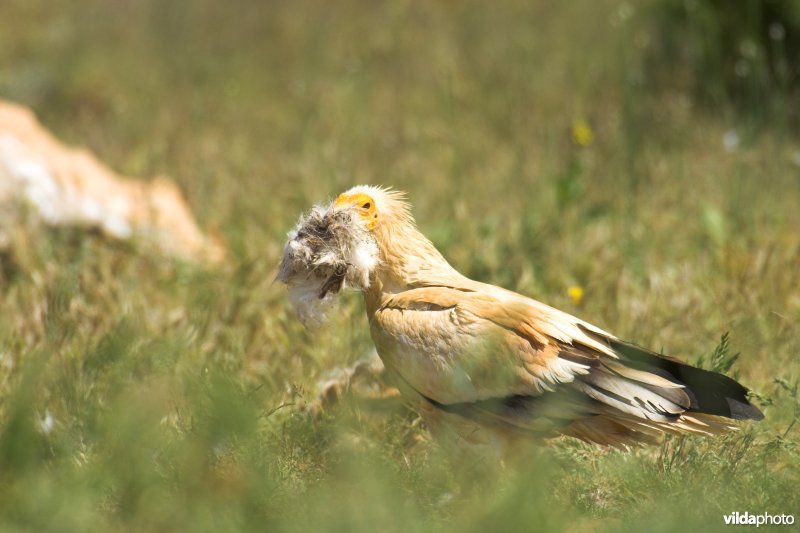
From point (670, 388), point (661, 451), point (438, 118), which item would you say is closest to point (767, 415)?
point (661, 451)

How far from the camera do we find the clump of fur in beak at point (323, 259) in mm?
3369

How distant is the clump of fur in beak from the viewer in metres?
3.37

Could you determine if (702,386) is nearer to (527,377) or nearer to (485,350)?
(527,377)

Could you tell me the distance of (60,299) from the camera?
3977mm

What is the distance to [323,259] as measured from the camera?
11.1ft

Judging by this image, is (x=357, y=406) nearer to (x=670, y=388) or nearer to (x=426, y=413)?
(x=426, y=413)

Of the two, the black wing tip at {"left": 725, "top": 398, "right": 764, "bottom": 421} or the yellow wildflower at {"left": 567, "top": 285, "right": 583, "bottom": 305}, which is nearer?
the black wing tip at {"left": 725, "top": 398, "right": 764, "bottom": 421}

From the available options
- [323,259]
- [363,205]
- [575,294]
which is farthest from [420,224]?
[323,259]
